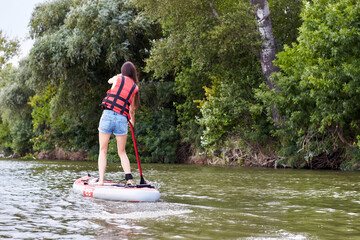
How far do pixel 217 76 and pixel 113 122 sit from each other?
1543 cm

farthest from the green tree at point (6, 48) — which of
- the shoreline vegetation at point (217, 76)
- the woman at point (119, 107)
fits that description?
the woman at point (119, 107)

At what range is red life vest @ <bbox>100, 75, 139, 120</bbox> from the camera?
332 inches

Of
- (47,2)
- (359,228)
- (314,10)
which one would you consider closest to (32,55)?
(47,2)

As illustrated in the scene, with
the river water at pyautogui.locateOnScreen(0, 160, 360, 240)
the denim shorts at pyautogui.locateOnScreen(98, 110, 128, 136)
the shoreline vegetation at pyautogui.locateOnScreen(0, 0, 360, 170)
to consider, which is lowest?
the river water at pyautogui.locateOnScreen(0, 160, 360, 240)

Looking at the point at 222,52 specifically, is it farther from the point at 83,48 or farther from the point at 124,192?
the point at 124,192

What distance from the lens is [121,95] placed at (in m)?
8.45

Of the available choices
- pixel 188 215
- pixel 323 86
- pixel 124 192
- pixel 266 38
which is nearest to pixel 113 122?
pixel 124 192

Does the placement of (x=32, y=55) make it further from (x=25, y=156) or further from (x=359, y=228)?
(x=359, y=228)

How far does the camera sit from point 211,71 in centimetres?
2361

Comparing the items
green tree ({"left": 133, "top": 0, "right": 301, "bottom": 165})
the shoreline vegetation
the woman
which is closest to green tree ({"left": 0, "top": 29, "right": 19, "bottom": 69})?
the shoreline vegetation

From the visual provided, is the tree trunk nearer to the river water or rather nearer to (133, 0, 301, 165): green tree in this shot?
(133, 0, 301, 165): green tree

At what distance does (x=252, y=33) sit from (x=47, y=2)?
16727 mm

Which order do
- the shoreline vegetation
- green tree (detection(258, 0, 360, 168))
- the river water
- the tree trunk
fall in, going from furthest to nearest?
1. the tree trunk
2. the shoreline vegetation
3. green tree (detection(258, 0, 360, 168))
4. the river water

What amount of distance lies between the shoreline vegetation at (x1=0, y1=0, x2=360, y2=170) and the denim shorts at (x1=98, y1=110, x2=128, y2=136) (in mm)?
8480
